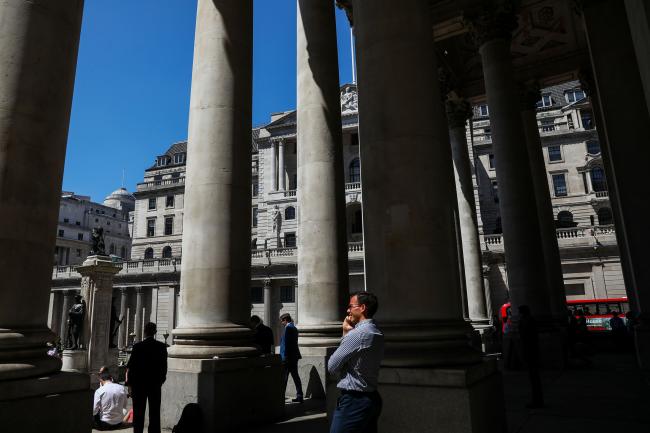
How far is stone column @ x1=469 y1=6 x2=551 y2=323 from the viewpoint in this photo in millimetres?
18219

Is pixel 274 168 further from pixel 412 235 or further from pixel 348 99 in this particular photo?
pixel 412 235

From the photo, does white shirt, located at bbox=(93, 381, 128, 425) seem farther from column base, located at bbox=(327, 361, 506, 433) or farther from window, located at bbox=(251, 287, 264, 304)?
window, located at bbox=(251, 287, 264, 304)

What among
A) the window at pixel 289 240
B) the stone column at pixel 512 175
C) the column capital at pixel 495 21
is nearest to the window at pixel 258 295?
the window at pixel 289 240

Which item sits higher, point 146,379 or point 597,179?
point 597,179

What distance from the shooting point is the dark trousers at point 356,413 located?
4781 mm

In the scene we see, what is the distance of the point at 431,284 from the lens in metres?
6.71

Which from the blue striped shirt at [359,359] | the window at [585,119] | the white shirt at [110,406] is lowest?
the white shirt at [110,406]

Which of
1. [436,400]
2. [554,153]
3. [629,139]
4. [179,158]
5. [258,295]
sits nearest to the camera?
[436,400]

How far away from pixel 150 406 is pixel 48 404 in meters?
2.39

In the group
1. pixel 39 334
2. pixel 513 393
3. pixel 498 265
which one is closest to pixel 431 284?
pixel 39 334

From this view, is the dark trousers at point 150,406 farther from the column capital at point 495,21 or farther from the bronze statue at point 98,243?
the bronze statue at point 98,243

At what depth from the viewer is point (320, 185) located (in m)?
14.2

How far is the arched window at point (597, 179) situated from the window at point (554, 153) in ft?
17.3

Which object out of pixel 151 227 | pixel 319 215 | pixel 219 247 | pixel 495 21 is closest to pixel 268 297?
pixel 151 227
